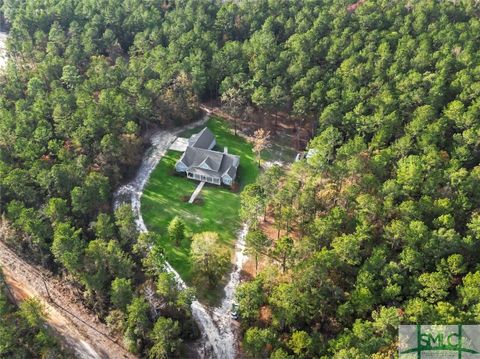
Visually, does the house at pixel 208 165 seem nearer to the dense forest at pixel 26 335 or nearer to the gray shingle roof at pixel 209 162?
the gray shingle roof at pixel 209 162

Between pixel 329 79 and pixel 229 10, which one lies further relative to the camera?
pixel 229 10

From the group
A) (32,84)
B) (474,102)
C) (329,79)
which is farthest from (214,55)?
(474,102)

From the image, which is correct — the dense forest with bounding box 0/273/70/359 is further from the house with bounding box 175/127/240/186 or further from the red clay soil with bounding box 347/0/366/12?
the red clay soil with bounding box 347/0/366/12

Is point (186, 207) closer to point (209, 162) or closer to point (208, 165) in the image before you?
point (208, 165)

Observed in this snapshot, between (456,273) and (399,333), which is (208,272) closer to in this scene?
(399,333)

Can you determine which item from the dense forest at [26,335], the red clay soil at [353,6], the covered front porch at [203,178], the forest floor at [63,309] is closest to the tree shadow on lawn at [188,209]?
the covered front porch at [203,178]

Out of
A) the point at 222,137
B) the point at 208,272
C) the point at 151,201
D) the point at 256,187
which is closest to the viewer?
the point at 208,272
